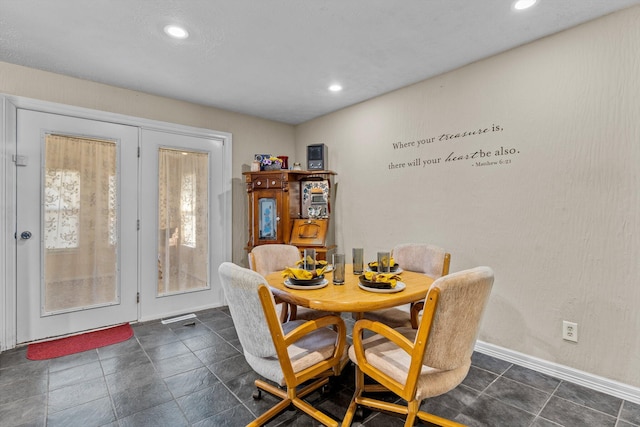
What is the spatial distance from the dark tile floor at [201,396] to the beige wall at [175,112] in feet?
6.01

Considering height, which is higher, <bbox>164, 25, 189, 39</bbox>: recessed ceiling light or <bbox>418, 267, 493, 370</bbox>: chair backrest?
<bbox>164, 25, 189, 39</bbox>: recessed ceiling light

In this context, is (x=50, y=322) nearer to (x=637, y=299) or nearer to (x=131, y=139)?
(x=131, y=139)

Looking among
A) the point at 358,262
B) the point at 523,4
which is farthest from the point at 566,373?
the point at 523,4

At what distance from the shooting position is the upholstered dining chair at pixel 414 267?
7.43ft

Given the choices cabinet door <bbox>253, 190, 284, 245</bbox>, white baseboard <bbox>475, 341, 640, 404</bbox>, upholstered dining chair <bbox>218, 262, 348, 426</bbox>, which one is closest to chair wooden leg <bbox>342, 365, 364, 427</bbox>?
upholstered dining chair <bbox>218, 262, 348, 426</bbox>

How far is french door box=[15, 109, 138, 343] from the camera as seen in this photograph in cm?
283

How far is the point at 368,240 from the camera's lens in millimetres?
3750

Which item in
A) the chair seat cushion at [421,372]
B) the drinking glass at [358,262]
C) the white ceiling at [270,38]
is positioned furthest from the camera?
the drinking glass at [358,262]

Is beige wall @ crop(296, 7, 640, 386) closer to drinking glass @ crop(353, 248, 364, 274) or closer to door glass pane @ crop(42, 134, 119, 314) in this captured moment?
drinking glass @ crop(353, 248, 364, 274)

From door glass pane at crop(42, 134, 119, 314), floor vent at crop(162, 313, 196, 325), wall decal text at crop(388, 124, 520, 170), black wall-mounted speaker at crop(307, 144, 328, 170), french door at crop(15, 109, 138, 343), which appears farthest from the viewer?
black wall-mounted speaker at crop(307, 144, 328, 170)

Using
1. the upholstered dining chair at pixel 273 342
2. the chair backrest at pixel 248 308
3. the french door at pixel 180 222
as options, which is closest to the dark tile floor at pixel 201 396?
the upholstered dining chair at pixel 273 342

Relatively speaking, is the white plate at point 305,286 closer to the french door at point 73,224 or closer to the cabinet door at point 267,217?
the cabinet door at point 267,217

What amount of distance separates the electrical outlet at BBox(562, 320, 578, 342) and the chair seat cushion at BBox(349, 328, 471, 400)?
4.08 feet

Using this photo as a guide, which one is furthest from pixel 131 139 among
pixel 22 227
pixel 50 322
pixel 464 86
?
pixel 464 86
